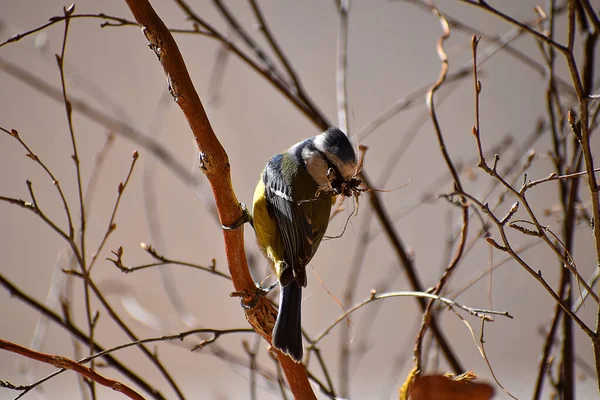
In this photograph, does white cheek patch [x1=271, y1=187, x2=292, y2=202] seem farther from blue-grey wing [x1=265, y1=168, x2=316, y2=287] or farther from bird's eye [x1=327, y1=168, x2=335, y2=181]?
bird's eye [x1=327, y1=168, x2=335, y2=181]

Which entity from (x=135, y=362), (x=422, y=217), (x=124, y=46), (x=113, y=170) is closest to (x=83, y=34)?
(x=124, y=46)

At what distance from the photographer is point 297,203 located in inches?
30.7

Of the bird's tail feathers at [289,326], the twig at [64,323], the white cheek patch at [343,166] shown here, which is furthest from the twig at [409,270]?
the twig at [64,323]

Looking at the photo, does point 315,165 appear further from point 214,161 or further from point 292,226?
point 214,161

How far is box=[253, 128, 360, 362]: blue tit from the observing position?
749mm

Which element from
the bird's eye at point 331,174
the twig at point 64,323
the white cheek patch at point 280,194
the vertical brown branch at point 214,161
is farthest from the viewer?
the white cheek patch at point 280,194

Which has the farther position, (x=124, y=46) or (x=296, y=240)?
(x=124, y=46)

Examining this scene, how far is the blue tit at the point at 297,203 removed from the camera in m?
0.75

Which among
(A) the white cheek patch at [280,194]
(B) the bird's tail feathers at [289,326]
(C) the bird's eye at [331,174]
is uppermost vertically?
(A) the white cheek patch at [280,194]

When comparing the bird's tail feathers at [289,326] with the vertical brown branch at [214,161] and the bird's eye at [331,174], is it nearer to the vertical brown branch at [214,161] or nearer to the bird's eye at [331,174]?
the vertical brown branch at [214,161]

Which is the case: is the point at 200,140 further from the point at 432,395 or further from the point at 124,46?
the point at 124,46

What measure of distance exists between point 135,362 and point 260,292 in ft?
4.10

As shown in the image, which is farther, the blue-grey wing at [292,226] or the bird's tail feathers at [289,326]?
the blue-grey wing at [292,226]

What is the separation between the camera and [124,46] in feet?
5.68
